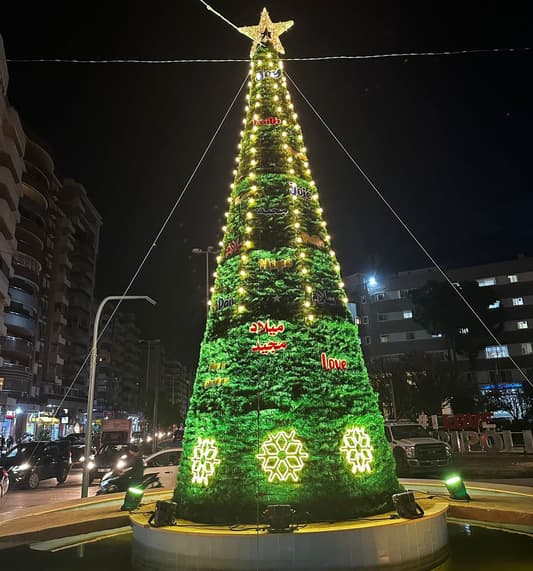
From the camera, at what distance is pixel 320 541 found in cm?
557

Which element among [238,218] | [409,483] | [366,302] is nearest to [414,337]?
[366,302]

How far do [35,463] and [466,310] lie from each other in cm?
4757

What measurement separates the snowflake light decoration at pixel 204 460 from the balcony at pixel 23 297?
43480 mm

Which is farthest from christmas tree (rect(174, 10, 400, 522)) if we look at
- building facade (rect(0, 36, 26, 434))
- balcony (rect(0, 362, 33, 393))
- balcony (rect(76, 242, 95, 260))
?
balcony (rect(76, 242, 95, 260))

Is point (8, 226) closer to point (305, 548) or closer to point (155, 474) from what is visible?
point (155, 474)

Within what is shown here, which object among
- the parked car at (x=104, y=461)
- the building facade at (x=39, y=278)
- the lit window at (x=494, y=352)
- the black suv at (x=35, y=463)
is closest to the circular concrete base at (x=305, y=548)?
the black suv at (x=35, y=463)

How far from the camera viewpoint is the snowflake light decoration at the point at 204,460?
6.95 meters

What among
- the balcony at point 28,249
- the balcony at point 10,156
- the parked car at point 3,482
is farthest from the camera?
the balcony at point 28,249

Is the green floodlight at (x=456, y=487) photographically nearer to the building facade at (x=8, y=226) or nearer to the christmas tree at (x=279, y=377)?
the christmas tree at (x=279, y=377)

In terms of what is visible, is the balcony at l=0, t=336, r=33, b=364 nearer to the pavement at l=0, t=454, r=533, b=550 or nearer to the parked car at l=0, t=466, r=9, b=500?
the parked car at l=0, t=466, r=9, b=500

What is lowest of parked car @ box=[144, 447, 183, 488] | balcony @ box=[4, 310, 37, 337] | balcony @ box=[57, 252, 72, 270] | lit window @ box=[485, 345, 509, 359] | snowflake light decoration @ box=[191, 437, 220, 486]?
parked car @ box=[144, 447, 183, 488]

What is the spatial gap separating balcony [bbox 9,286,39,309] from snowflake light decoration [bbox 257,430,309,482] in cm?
4449

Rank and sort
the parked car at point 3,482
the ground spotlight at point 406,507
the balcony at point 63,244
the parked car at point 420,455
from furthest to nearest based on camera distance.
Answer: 1. the balcony at point 63,244
2. the parked car at point 3,482
3. the parked car at point 420,455
4. the ground spotlight at point 406,507

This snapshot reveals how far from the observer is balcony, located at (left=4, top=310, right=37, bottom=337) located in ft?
143
